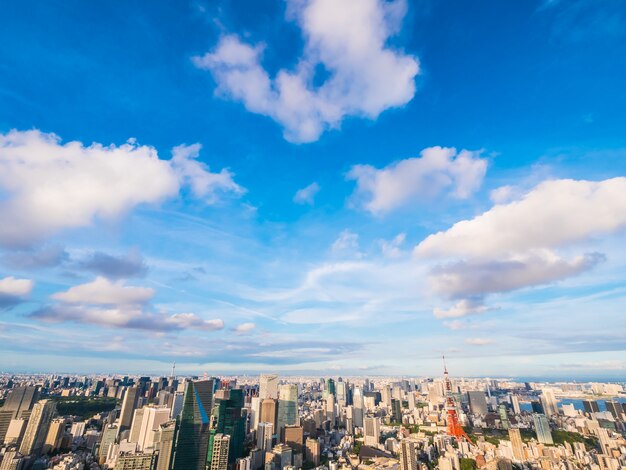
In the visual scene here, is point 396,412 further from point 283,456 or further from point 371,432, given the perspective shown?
point 283,456

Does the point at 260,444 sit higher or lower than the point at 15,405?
lower

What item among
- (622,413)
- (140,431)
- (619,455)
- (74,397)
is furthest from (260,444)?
(622,413)

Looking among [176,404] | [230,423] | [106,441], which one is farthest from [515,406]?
[106,441]

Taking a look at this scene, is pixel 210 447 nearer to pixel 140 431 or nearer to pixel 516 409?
pixel 140 431

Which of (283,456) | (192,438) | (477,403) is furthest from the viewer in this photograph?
(477,403)

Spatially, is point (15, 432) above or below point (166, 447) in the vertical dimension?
below

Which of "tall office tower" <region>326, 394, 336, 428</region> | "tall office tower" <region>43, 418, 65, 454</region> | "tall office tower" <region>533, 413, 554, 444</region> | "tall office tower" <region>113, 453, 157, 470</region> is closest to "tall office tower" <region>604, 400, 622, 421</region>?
"tall office tower" <region>533, 413, 554, 444</region>

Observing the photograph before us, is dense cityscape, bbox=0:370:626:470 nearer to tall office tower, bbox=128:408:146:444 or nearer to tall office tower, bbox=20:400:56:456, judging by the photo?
tall office tower, bbox=20:400:56:456
